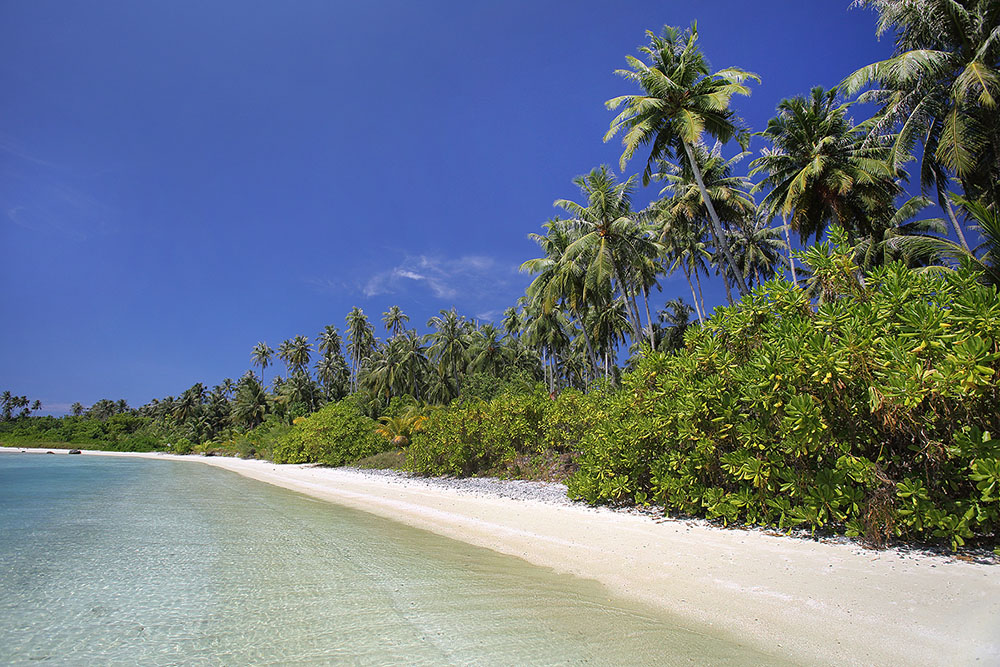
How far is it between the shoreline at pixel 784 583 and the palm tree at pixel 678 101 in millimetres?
11527

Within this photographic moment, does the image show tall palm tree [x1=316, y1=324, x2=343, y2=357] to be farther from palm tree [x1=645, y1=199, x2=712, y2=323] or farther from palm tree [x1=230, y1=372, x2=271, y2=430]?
palm tree [x1=645, y1=199, x2=712, y2=323]

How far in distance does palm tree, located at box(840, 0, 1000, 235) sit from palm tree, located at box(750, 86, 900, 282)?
1.99 metres

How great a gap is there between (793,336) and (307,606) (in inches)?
237

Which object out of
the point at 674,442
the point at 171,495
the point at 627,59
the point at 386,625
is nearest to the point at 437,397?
the point at 171,495

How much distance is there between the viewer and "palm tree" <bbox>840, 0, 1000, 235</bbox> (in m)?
11.4

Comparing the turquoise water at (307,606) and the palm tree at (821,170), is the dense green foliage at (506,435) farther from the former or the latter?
the palm tree at (821,170)

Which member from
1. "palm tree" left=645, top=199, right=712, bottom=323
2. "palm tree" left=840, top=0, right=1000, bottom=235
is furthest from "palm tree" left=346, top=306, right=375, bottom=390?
"palm tree" left=840, top=0, right=1000, bottom=235

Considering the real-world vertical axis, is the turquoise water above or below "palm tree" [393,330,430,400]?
below

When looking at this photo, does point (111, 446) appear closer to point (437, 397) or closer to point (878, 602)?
point (437, 397)

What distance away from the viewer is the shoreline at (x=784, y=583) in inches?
117

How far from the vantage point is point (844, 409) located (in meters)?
5.19

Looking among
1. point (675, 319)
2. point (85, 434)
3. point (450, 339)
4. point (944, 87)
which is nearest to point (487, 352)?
point (450, 339)

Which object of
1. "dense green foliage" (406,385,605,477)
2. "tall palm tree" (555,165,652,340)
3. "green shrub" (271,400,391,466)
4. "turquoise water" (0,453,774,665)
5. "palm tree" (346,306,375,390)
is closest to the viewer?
"turquoise water" (0,453,774,665)

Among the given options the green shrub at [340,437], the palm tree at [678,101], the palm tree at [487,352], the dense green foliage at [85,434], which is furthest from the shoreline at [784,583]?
the dense green foliage at [85,434]
